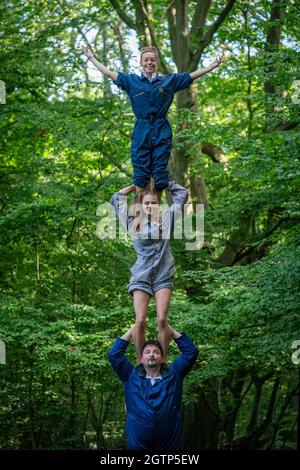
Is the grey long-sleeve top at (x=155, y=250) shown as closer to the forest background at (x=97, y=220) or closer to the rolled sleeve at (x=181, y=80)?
the rolled sleeve at (x=181, y=80)

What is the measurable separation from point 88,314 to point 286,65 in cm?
368

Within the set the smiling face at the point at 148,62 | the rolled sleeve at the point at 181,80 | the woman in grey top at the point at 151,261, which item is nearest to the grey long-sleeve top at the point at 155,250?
the woman in grey top at the point at 151,261

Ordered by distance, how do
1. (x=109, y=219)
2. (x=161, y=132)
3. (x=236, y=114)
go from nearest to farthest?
(x=161, y=132) → (x=109, y=219) → (x=236, y=114)

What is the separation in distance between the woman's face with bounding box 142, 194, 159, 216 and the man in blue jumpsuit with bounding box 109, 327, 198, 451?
0.79m

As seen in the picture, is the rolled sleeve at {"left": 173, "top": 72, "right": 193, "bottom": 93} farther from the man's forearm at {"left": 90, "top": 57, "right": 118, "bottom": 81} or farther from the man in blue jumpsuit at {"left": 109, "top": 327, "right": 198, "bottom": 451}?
the man in blue jumpsuit at {"left": 109, "top": 327, "right": 198, "bottom": 451}

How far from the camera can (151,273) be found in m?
4.88

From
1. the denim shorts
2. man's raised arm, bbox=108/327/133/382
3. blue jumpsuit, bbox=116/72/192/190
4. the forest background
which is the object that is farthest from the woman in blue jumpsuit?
the forest background

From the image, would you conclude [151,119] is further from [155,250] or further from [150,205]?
[155,250]

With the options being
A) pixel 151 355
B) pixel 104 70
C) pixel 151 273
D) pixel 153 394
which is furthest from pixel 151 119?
pixel 153 394

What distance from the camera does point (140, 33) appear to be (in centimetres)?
1094

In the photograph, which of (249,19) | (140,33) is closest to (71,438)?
(140,33)

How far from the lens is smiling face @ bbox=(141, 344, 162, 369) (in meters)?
4.82
